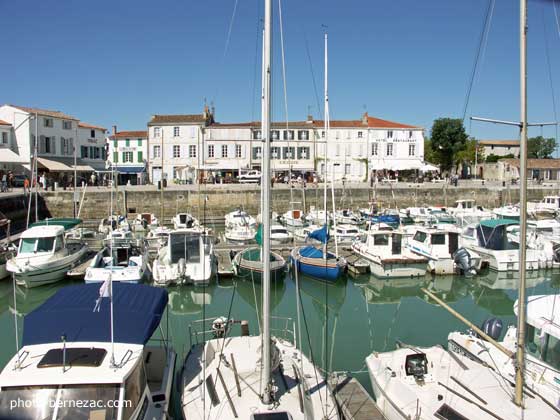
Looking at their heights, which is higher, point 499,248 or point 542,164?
point 542,164

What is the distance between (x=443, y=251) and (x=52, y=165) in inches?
1510

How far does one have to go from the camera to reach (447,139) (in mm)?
69188

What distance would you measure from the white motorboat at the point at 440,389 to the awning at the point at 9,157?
43.0 meters

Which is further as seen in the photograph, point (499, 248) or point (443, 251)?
point (499, 248)

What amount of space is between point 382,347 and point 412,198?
37269mm

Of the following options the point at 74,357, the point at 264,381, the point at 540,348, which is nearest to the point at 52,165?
the point at 74,357

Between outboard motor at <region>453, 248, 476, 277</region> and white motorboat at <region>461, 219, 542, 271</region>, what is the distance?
1.57 metres

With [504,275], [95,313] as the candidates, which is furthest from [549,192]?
[95,313]

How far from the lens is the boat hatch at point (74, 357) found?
718 centimetres

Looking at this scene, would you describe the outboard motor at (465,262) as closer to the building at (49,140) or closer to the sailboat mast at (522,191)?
the sailboat mast at (522,191)

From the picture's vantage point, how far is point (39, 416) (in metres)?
6.63

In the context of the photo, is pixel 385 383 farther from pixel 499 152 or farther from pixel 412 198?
pixel 499 152

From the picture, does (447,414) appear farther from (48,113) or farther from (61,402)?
(48,113)

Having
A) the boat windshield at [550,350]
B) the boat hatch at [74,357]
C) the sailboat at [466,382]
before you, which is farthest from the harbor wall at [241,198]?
the boat hatch at [74,357]
